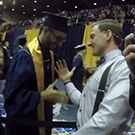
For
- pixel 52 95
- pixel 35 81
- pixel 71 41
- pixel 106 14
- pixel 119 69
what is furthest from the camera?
pixel 71 41

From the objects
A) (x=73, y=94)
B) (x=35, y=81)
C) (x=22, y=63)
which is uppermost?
(x=22, y=63)

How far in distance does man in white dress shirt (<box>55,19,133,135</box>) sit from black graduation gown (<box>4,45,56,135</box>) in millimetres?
360

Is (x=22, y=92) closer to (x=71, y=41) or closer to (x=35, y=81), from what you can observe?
(x=35, y=81)

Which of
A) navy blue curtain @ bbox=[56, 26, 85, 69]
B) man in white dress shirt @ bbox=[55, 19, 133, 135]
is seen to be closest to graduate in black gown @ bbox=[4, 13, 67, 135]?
man in white dress shirt @ bbox=[55, 19, 133, 135]

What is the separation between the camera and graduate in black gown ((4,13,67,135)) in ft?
5.50

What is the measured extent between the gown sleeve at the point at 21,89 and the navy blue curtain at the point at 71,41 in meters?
7.15

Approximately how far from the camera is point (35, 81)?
178cm

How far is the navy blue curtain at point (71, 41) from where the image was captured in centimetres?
896

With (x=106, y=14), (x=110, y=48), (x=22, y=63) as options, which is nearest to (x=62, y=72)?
(x=22, y=63)

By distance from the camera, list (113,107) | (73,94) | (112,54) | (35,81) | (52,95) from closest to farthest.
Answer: (113,107) < (112,54) < (52,95) < (35,81) < (73,94)

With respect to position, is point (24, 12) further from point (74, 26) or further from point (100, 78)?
point (100, 78)

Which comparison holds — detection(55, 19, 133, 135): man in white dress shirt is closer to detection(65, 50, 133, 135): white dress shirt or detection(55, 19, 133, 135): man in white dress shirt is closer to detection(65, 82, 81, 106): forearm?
detection(65, 50, 133, 135): white dress shirt

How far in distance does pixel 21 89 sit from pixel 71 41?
7676 millimetres

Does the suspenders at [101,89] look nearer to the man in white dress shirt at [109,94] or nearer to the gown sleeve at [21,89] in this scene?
the man in white dress shirt at [109,94]
